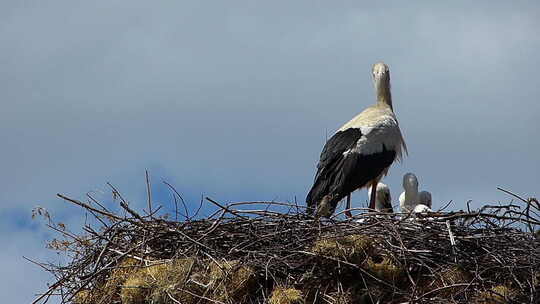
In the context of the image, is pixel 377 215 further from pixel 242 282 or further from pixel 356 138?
pixel 356 138

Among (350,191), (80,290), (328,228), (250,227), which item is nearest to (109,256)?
(80,290)

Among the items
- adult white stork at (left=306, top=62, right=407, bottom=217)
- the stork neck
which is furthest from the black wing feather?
the stork neck

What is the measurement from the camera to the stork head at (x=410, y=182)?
10.4m

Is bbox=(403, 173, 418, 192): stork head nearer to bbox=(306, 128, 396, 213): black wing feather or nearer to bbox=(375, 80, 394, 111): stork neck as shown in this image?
bbox=(306, 128, 396, 213): black wing feather

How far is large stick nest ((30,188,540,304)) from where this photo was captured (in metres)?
7.14

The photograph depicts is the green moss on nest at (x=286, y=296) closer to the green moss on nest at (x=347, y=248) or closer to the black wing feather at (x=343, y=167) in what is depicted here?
the green moss on nest at (x=347, y=248)

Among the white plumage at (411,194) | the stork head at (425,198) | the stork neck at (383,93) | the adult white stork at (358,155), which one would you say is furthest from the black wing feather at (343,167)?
the stork neck at (383,93)

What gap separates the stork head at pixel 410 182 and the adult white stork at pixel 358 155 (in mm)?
317

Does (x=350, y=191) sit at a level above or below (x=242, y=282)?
above

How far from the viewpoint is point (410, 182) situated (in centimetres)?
1042

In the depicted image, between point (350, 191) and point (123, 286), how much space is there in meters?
3.45

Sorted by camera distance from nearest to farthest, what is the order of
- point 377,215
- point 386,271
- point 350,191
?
point 386,271
point 377,215
point 350,191

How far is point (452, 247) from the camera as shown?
733cm

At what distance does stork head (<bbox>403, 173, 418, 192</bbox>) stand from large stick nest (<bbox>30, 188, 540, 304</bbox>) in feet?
8.44
